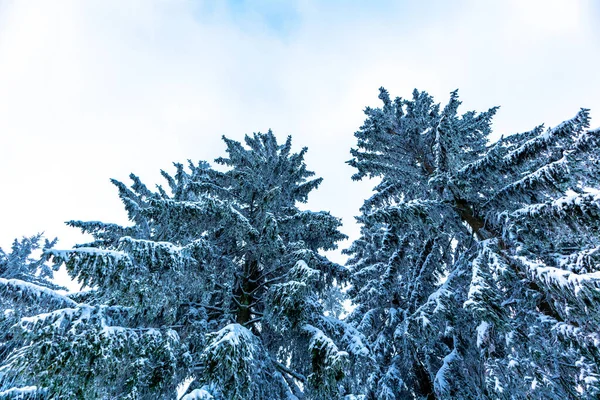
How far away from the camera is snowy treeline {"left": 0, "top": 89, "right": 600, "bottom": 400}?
4652 mm

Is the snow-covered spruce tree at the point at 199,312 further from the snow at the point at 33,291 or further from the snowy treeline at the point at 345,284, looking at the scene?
the snow at the point at 33,291

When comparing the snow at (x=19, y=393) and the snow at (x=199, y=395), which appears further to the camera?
the snow at (x=19, y=393)

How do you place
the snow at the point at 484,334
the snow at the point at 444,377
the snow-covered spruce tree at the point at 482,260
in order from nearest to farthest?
the snow-covered spruce tree at the point at 482,260 < the snow at the point at 484,334 < the snow at the point at 444,377

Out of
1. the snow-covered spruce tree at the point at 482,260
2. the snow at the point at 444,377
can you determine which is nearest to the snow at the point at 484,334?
the snow-covered spruce tree at the point at 482,260

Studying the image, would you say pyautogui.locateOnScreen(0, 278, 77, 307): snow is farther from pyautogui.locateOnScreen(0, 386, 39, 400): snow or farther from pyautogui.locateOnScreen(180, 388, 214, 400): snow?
pyautogui.locateOnScreen(180, 388, 214, 400): snow

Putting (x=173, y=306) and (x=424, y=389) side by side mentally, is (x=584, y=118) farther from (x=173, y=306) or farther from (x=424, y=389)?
(x=173, y=306)

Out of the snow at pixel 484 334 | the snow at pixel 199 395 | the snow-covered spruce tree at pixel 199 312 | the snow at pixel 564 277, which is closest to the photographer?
the snow at pixel 564 277

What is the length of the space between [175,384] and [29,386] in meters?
2.35

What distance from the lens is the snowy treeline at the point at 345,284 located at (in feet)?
15.3

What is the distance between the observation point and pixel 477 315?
5.01m

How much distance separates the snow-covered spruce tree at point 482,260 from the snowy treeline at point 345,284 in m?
0.04

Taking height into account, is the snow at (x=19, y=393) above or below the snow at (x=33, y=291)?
below

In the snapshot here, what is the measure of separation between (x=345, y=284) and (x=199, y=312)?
3847 millimetres

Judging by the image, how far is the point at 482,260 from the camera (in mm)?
6375
